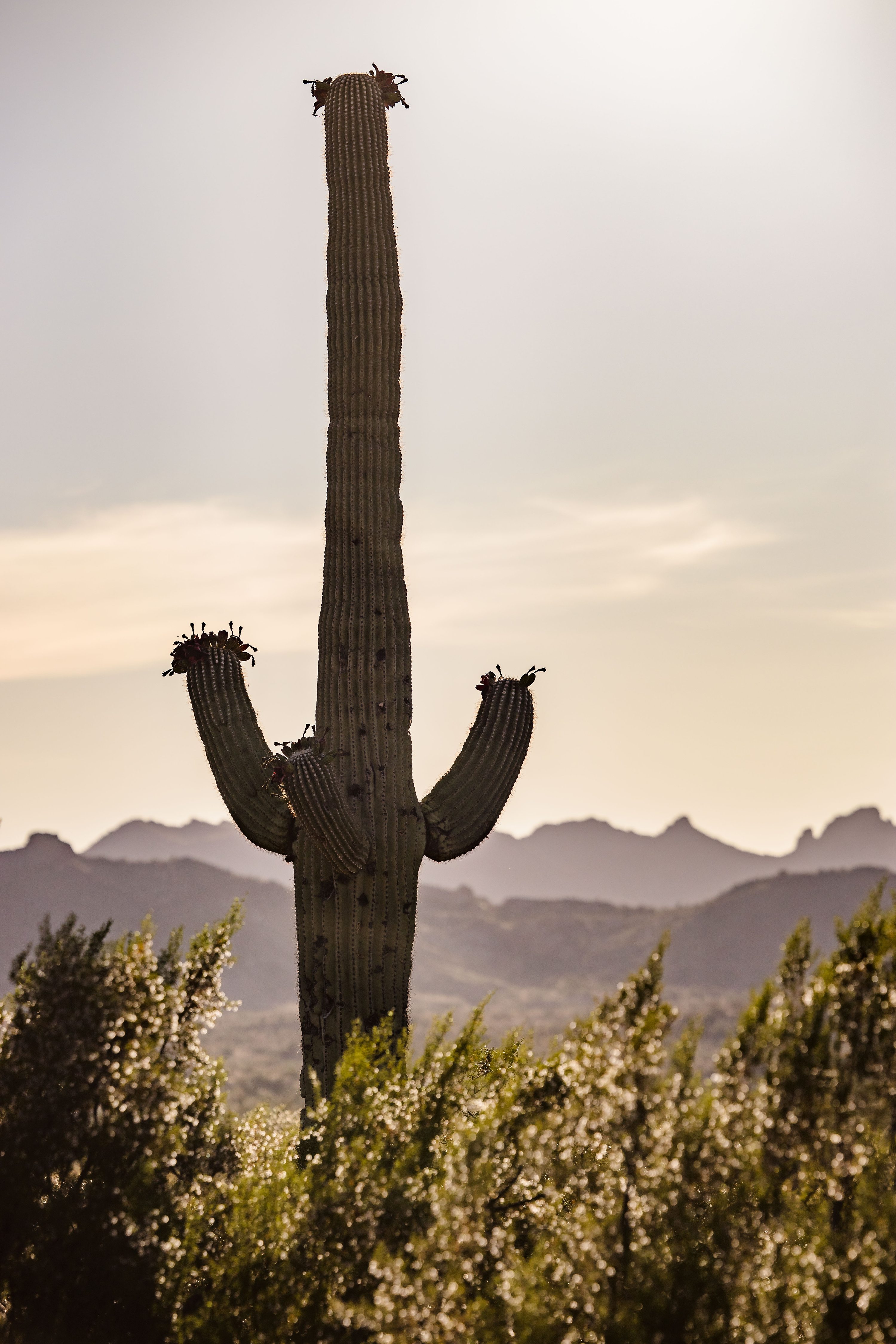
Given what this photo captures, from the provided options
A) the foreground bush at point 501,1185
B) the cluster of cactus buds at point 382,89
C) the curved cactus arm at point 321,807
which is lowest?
the foreground bush at point 501,1185

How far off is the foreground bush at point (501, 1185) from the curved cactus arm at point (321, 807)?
4.19 ft

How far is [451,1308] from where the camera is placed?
6555mm

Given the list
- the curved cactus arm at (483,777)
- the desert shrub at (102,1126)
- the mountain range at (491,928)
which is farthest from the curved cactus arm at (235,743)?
the mountain range at (491,928)

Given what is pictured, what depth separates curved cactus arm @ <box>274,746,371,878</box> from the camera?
30.1ft

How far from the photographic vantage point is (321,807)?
9.18 m

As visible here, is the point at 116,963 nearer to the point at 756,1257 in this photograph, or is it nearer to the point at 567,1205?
the point at 567,1205

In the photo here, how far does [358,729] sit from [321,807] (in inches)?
41.0

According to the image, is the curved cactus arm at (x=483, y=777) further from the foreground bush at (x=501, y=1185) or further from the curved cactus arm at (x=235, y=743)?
the foreground bush at (x=501, y=1185)

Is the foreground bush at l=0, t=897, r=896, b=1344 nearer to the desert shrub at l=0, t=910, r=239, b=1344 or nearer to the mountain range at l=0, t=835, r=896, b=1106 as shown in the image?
the desert shrub at l=0, t=910, r=239, b=1344

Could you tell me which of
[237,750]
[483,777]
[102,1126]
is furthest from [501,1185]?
[237,750]

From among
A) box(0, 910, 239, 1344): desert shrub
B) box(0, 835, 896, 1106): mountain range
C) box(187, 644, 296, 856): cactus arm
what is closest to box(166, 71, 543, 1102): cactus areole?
box(187, 644, 296, 856): cactus arm

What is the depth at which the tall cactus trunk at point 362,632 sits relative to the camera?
9789 millimetres

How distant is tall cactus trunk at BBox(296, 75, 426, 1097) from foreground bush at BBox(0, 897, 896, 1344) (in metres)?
1.41

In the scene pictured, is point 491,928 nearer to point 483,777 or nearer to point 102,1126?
point 483,777
